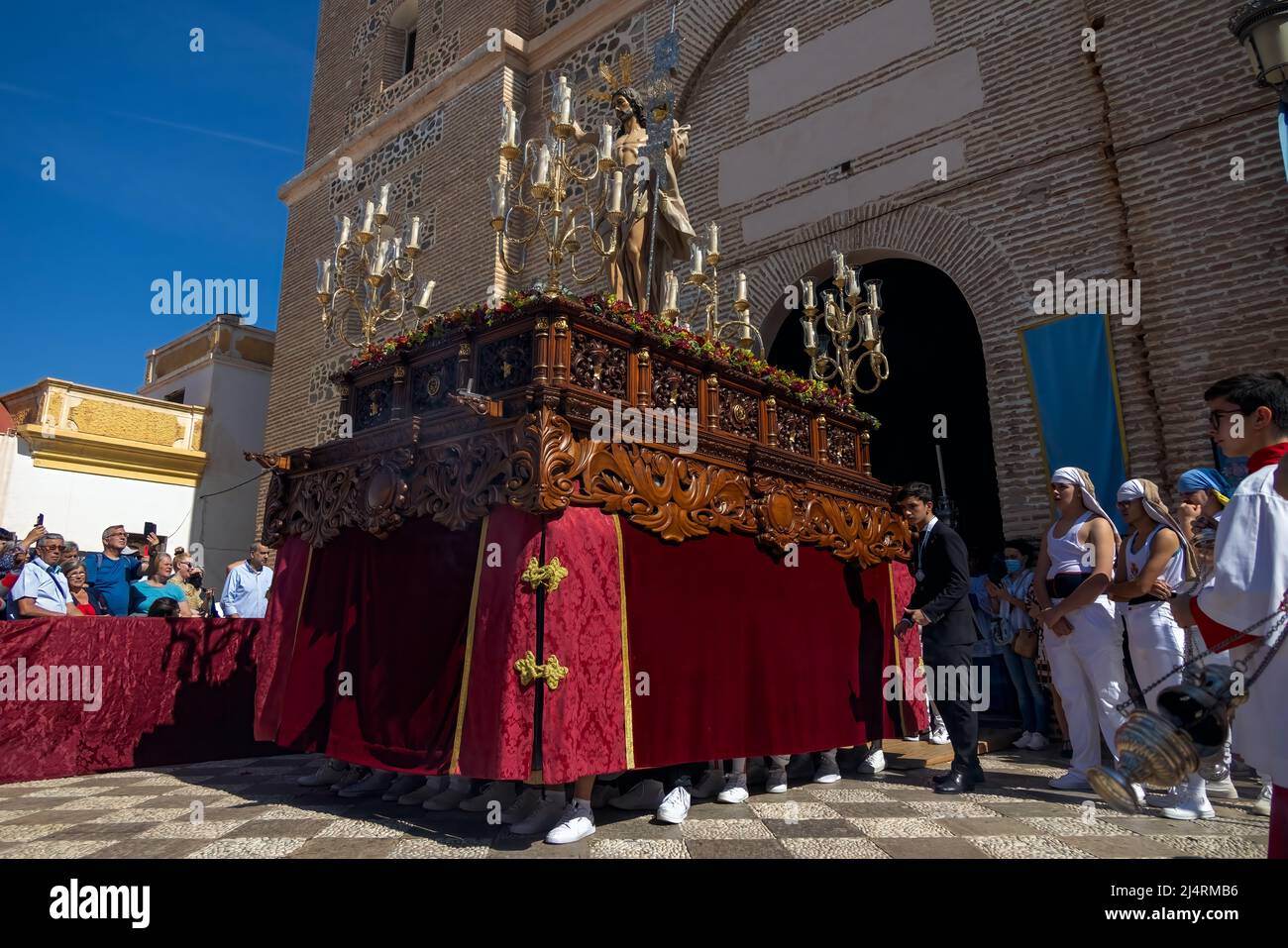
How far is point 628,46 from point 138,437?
46.2 feet

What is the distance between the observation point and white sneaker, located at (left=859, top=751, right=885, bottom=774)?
17.1ft

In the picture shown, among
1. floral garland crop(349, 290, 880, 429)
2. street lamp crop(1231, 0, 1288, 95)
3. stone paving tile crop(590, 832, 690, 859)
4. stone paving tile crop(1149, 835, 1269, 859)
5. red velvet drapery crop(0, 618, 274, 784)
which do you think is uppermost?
street lamp crop(1231, 0, 1288, 95)

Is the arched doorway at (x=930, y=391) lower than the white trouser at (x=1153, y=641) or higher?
higher

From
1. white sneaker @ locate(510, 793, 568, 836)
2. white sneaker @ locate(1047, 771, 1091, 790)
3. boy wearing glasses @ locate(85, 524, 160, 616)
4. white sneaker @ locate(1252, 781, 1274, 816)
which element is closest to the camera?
white sneaker @ locate(510, 793, 568, 836)

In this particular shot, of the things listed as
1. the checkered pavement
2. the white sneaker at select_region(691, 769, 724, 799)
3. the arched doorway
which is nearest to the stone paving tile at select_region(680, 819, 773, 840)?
the checkered pavement

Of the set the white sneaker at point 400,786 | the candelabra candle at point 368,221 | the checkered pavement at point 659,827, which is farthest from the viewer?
the candelabra candle at point 368,221

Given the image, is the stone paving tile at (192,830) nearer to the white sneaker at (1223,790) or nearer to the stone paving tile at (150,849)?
the stone paving tile at (150,849)

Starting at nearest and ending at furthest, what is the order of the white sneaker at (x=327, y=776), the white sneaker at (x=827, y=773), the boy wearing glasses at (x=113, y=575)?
the white sneaker at (x=327, y=776) → the white sneaker at (x=827, y=773) → the boy wearing glasses at (x=113, y=575)

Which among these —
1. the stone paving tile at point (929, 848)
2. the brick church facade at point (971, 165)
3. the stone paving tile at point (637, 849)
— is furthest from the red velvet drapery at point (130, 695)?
the brick church facade at point (971, 165)

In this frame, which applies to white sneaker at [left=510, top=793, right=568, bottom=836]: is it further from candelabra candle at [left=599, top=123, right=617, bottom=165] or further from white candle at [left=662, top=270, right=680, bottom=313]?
candelabra candle at [left=599, top=123, right=617, bottom=165]

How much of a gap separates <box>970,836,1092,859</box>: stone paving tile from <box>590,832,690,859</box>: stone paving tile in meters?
1.27

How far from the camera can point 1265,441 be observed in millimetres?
2168

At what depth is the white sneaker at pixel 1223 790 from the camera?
4.20 m

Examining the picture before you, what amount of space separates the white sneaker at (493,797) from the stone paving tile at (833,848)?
1.40 meters
